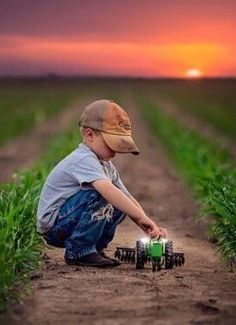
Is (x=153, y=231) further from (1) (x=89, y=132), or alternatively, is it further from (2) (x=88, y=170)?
(1) (x=89, y=132)

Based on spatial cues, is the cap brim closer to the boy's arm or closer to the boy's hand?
the boy's arm

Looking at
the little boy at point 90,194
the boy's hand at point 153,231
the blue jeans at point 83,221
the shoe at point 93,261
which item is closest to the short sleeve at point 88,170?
the little boy at point 90,194

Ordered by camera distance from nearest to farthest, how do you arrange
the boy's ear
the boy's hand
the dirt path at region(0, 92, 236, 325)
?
the dirt path at region(0, 92, 236, 325) < the boy's hand < the boy's ear

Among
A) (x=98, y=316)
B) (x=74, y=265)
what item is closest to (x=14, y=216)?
(x=74, y=265)

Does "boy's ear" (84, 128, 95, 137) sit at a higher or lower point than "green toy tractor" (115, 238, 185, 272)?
higher

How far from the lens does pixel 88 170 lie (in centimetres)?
606

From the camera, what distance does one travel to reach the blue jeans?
6.11 m

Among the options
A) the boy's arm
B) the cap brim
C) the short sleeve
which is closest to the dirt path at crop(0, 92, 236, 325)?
the boy's arm

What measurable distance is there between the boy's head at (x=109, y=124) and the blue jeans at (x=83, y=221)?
13.7 inches

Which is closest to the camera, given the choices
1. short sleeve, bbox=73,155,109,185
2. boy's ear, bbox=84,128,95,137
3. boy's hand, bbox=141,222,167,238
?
boy's hand, bbox=141,222,167,238

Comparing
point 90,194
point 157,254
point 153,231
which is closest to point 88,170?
point 90,194

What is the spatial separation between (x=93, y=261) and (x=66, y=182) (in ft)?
1.82

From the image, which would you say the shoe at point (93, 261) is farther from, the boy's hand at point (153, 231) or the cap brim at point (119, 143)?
the cap brim at point (119, 143)

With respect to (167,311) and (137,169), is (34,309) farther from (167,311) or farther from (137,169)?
(137,169)
